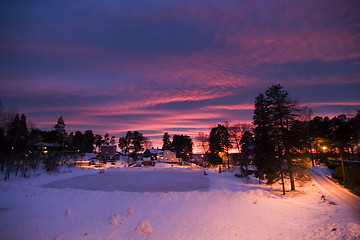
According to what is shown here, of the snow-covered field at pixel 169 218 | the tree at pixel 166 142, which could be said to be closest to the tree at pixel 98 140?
the tree at pixel 166 142

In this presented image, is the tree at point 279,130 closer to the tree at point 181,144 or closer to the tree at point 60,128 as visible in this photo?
the tree at point 181,144

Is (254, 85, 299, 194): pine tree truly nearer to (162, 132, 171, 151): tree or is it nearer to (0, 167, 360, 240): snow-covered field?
(0, 167, 360, 240): snow-covered field

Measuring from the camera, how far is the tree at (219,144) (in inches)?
1996

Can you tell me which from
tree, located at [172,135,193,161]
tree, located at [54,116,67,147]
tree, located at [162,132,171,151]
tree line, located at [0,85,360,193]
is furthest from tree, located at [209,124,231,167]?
tree, located at [54,116,67,147]

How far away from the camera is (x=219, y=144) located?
5388 centimetres

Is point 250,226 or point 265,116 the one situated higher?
point 265,116

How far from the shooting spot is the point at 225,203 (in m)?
13.6

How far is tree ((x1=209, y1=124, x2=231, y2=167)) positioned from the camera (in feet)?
166

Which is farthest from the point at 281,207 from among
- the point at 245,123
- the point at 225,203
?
the point at 245,123

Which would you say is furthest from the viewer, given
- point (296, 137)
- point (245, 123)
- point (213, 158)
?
point (213, 158)

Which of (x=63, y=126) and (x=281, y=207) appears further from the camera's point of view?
(x=63, y=126)

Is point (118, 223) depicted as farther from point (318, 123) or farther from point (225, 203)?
point (318, 123)

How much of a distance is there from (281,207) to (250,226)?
5.13m

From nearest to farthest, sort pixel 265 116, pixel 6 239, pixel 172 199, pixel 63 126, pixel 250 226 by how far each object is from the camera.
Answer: pixel 6 239 < pixel 250 226 < pixel 172 199 < pixel 265 116 < pixel 63 126
